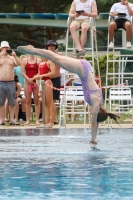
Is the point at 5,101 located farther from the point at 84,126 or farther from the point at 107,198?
the point at 107,198

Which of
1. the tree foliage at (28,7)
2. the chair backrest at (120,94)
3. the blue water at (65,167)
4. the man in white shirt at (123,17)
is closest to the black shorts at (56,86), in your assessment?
the chair backrest at (120,94)

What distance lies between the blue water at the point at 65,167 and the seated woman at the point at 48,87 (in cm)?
230

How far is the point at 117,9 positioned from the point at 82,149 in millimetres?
6910

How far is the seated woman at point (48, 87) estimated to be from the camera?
18094 mm

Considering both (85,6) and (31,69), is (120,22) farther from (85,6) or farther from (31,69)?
(31,69)

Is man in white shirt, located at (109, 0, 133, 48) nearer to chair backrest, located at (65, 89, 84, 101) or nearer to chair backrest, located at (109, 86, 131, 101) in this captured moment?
chair backrest, located at (109, 86, 131, 101)

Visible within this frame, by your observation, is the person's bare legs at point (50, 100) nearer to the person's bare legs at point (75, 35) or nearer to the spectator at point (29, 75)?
the spectator at point (29, 75)

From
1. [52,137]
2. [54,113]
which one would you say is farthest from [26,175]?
[54,113]

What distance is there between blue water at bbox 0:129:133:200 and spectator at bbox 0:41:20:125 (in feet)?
10.6

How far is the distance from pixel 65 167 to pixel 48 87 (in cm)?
788

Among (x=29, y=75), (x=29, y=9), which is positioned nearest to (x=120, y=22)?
(x=29, y=75)

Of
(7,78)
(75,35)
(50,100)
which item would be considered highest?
(75,35)

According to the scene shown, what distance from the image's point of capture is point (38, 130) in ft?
55.5

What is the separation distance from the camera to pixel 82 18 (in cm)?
1794
